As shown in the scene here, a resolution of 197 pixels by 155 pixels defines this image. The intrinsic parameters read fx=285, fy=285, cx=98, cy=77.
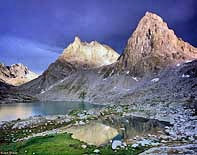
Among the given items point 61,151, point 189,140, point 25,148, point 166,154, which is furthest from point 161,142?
point 25,148

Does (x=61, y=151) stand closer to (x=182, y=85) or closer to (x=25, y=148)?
(x=25, y=148)

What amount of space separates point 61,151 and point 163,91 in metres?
153

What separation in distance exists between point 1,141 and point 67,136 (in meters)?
10.8

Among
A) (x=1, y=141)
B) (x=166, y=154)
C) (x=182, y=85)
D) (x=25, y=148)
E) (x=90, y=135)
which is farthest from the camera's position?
(x=182, y=85)

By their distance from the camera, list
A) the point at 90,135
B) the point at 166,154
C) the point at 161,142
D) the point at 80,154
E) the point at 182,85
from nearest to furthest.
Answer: the point at 166,154
the point at 80,154
the point at 161,142
the point at 90,135
the point at 182,85

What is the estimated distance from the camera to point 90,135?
51.5m

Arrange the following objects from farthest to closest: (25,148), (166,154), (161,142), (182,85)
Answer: (182,85) → (161,142) → (25,148) → (166,154)

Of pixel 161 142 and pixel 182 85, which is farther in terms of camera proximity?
pixel 182 85

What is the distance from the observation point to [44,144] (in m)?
39.5

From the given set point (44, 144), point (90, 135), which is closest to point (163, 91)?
point (90, 135)

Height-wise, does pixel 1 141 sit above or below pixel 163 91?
below

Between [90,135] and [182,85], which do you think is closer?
[90,135]

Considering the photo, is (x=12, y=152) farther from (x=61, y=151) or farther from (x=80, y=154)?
(x=80, y=154)

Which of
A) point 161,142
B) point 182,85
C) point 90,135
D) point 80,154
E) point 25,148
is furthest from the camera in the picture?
point 182,85
